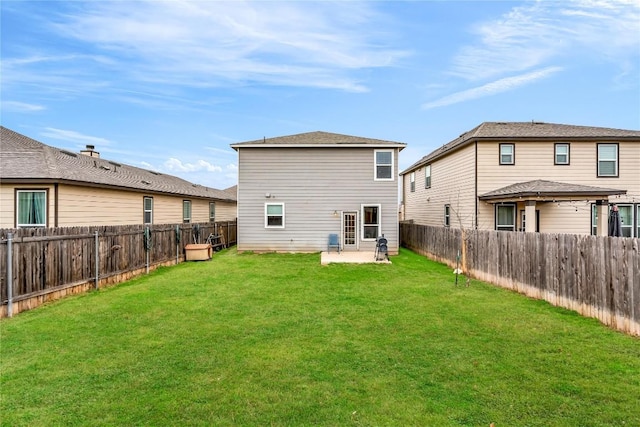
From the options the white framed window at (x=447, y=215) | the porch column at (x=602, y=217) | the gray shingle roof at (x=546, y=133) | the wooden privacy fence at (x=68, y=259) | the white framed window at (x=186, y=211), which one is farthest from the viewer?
the white framed window at (x=186, y=211)

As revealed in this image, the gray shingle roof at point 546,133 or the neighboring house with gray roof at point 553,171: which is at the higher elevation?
the gray shingle roof at point 546,133

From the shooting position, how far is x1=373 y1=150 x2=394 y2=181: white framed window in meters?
17.0

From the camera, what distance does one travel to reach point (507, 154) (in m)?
16.5

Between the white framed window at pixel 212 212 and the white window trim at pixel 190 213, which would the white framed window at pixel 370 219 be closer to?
the white window trim at pixel 190 213

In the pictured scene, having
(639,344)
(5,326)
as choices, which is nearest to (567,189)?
(639,344)

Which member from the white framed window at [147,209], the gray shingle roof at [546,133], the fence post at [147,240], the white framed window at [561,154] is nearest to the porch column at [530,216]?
the gray shingle roof at [546,133]

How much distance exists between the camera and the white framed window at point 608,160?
54.2 ft

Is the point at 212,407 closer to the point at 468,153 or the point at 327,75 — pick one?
the point at 468,153

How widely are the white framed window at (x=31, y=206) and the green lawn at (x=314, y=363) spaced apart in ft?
17.8

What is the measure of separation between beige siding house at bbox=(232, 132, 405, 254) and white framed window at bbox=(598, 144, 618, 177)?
381 inches

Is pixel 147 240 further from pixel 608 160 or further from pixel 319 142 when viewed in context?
pixel 608 160

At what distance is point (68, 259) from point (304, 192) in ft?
A: 34.5

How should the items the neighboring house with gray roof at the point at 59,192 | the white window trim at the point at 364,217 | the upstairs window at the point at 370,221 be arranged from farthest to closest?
the upstairs window at the point at 370,221 → the white window trim at the point at 364,217 → the neighboring house with gray roof at the point at 59,192

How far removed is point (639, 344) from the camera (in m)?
5.26
